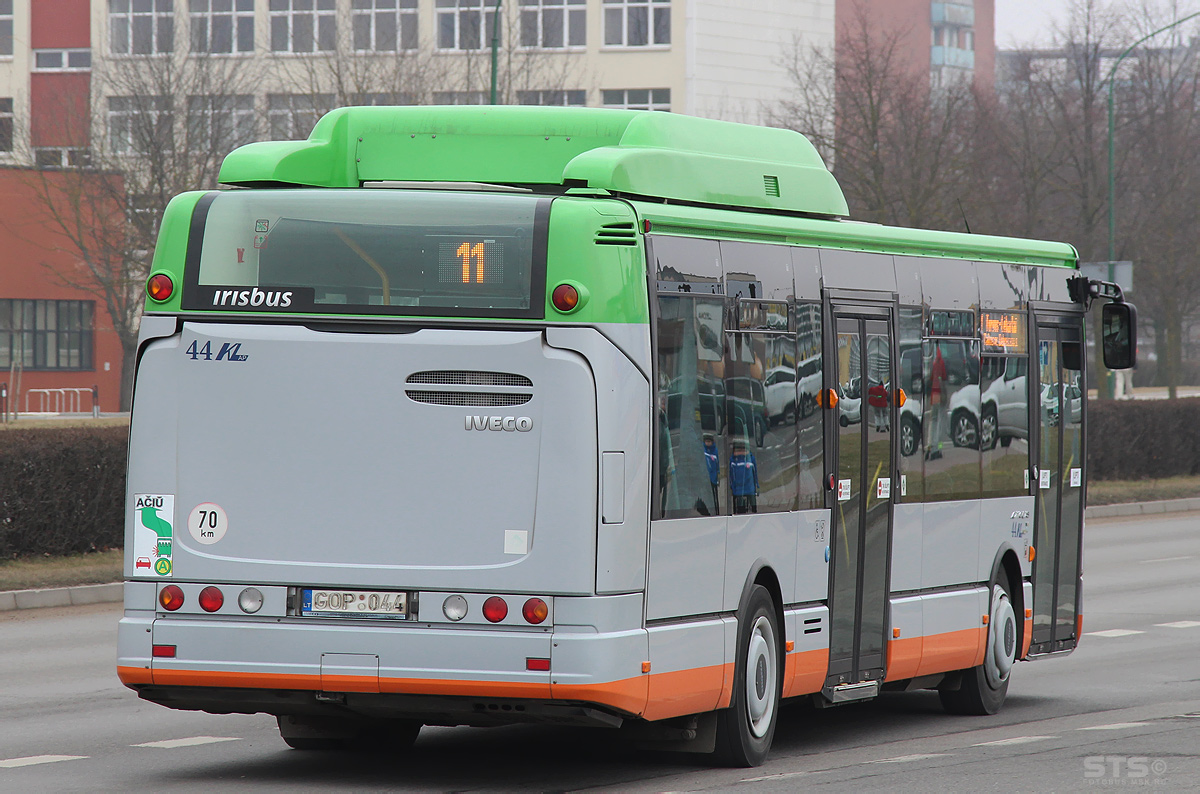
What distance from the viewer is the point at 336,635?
8133mm

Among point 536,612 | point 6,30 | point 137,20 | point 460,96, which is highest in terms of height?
point 6,30

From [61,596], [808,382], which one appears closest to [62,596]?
Answer: [61,596]

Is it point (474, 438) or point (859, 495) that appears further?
point (859, 495)

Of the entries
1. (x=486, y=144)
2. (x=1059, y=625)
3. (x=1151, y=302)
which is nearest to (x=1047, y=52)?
(x=1151, y=302)

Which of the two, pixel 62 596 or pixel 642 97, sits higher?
pixel 642 97

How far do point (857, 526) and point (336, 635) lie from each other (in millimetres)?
3466

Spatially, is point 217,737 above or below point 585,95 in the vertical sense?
below

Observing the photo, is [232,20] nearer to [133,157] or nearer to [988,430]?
[133,157]

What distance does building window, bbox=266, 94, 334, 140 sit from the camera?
4756 centimetres

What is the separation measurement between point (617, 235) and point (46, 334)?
6058cm

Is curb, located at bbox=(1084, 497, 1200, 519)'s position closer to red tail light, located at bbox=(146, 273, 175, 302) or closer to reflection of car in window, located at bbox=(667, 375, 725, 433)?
reflection of car in window, located at bbox=(667, 375, 725, 433)

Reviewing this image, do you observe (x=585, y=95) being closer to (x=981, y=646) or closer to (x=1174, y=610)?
(x=1174, y=610)

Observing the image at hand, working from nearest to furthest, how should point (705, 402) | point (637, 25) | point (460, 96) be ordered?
1. point (705, 402)
2. point (460, 96)
3. point (637, 25)

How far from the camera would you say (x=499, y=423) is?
811cm
